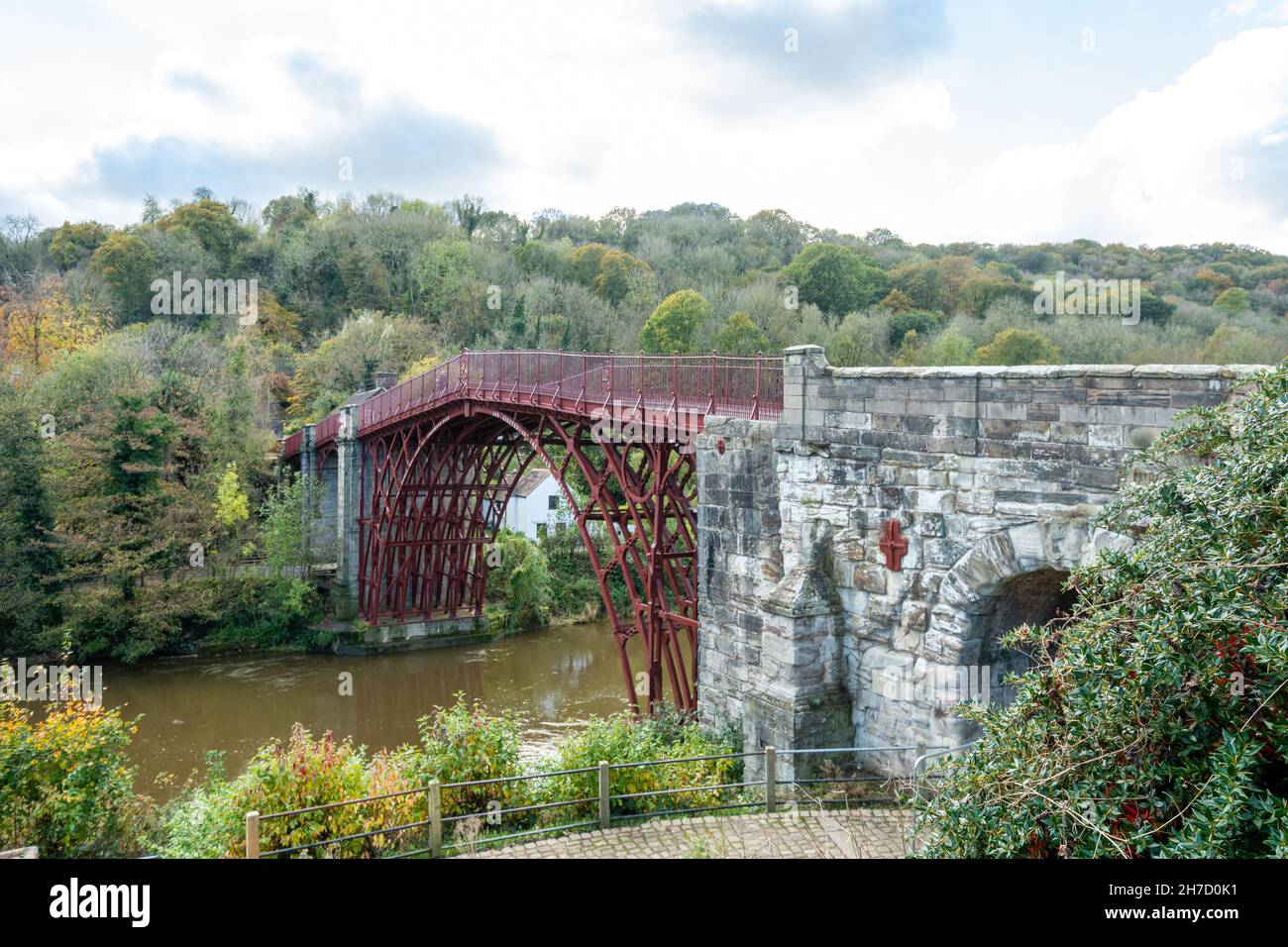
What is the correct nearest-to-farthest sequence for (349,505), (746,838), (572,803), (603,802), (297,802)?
(746,838), (603,802), (572,803), (297,802), (349,505)

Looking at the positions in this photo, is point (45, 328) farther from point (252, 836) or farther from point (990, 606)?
point (990, 606)

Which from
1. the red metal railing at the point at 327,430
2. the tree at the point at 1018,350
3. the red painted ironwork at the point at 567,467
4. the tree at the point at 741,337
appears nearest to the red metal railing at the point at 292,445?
A: the red metal railing at the point at 327,430

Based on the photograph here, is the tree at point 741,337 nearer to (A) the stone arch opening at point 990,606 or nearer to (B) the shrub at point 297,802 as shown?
(A) the stone arch opening at point 990,606

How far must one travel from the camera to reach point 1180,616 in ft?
14.0

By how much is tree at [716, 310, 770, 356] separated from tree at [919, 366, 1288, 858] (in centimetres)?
2819

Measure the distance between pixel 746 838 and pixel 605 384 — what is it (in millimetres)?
8522

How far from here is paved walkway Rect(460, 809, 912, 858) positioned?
23.9 ft

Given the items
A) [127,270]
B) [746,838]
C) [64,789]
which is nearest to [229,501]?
[64,789]

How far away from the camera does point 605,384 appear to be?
14.7 meters

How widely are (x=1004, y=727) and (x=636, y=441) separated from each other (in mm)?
9310

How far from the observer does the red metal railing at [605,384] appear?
10961mm

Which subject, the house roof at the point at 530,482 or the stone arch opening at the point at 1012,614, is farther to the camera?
the house roof at the point at 530,482

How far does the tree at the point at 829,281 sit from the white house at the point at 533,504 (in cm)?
1535
